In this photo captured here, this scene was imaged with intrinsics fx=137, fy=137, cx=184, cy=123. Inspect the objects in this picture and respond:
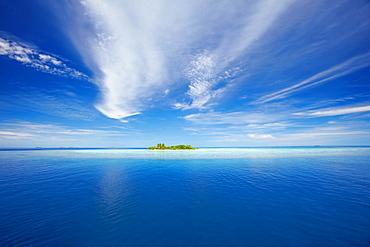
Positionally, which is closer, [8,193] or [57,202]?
[57,202]

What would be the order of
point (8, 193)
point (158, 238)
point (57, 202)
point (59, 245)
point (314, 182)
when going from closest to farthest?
point (59, 245), point (158, 238), point (57, 202), point (8, 193), point (314, 182)

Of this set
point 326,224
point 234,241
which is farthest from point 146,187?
point 326,224

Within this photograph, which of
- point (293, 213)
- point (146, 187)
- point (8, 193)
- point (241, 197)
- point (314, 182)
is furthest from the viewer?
point (314, 182)

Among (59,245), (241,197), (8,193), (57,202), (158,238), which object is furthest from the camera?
(8,193)

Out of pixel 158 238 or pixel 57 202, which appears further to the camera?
pixel 57 202

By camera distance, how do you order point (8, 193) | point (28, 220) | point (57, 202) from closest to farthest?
point (28, 220) → point (57, 202) → point (8, 193)

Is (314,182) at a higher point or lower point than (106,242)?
higher

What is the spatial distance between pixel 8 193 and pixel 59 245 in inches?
696

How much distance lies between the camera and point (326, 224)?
11.0m

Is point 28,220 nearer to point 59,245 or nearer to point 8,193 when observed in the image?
point 59,245

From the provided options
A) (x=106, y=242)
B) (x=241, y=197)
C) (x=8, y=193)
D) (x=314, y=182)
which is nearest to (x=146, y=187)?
(x=106, y=242)

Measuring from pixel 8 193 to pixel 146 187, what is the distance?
1759 cm

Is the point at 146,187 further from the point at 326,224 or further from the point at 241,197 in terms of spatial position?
the point at 326,224

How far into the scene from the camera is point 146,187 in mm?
20766
